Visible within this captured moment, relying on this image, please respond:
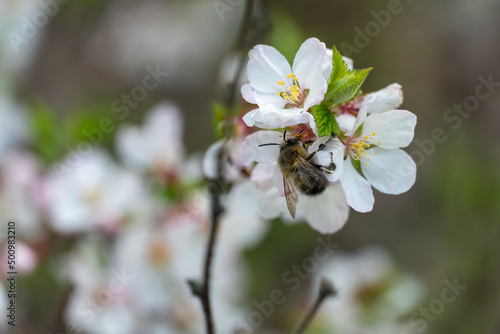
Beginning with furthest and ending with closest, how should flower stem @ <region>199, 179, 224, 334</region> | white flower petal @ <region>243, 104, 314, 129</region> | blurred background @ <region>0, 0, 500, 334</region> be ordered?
blurred background @ <region>0, 0, 500, 334</region>
flower stem @ <region>199, 179, 224, 334</region>
white flower petal @ <region>243, 104, 314, 129</region>

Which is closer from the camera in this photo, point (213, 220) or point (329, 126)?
point (329, 126)

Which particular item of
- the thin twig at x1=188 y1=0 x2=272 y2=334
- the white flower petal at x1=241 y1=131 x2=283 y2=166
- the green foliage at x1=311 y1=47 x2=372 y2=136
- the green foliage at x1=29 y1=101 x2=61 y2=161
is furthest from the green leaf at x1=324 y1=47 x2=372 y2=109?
the green foliage at x1=29 y1=101 x2=61 y2=161

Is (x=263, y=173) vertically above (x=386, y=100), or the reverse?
(x=386, y=100)

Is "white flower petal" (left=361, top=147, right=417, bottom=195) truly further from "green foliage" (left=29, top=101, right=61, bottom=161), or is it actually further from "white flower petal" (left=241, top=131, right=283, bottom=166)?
"green foliage" (left=29, top=101, right=61, bottom=161)

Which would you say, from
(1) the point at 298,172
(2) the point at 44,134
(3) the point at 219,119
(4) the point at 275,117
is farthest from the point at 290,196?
(2) the point at 44,134

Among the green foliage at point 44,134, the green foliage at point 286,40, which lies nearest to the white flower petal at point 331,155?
the green foliage at point 286,40

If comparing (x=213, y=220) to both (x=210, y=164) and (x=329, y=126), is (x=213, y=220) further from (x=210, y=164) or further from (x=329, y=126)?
(x=329, y=126)

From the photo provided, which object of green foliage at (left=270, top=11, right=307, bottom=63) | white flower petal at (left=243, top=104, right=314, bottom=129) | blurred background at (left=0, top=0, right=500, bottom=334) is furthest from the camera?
blurred background at (left=0, top=0, right=500, bottom=334)

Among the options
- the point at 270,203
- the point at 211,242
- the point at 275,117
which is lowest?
the point at 211,242
